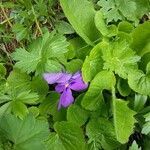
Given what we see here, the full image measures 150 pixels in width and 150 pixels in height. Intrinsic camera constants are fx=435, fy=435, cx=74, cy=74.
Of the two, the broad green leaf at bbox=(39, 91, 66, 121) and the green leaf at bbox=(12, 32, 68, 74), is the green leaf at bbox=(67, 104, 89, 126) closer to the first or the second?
the broad green leaf at bbox=(39, 91, 66, 121)

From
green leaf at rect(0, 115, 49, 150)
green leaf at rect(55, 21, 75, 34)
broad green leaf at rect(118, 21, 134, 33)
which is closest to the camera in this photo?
green leaf at rect(0, 115, 49, 150)

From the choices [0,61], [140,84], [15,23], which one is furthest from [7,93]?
[140,84]

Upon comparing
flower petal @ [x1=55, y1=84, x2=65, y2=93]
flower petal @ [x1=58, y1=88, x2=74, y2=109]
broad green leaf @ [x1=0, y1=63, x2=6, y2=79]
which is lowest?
flower petal @ [x1=58, y1=88, x2=74, y2=109]

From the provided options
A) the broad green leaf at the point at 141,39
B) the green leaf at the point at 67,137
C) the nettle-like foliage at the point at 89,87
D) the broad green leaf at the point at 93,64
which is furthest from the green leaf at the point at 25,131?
the broad green leaf at the point at 141,39

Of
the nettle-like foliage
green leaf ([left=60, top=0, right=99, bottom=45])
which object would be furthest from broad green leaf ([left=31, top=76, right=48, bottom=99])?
green leaf ([left=60, top=0, right=99, bottom=45])

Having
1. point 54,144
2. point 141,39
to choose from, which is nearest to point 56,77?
point 54,144

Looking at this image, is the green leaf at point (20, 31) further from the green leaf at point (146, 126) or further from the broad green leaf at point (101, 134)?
the green leaf at point (146, 126)
